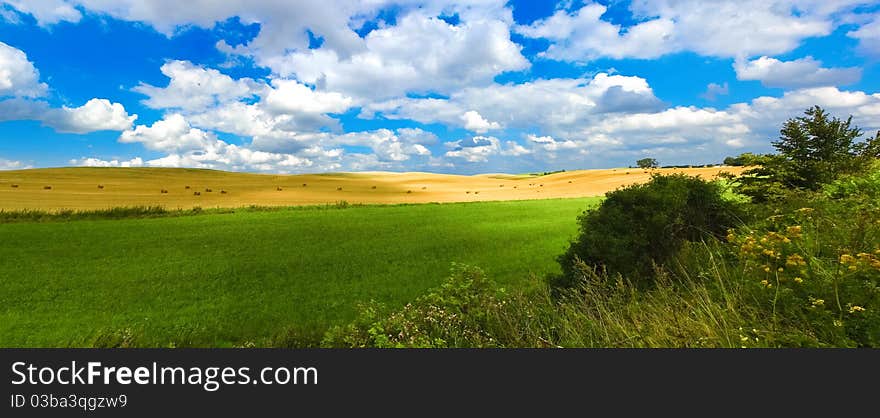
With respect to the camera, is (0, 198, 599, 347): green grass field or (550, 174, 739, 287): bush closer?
(550, 174, 739, 287): bush

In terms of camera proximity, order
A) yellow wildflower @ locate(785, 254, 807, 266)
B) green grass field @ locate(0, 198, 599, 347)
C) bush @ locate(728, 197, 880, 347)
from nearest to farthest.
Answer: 1. bush @ locate(728, 197, 880, 347)
2. yellow wildflower @ locate(785, 254, 807, 266)
3. green grass field @ locate(0, 198, 599, 347)

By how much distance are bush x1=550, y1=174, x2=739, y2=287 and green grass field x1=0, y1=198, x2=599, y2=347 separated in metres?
2.64

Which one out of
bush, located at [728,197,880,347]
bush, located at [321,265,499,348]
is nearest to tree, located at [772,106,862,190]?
bush, located at [728,197,880,347]

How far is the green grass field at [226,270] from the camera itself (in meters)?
9.09

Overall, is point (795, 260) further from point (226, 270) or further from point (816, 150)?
point (226, 270)

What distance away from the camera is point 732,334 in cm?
448

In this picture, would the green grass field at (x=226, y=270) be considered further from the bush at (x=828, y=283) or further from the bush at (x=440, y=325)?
the bush at (x=828, y=283)

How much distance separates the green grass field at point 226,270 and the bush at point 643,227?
264 cm

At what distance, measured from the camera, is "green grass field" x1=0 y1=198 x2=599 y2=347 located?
9.09 m

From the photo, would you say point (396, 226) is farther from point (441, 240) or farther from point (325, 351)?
point (325, 351)

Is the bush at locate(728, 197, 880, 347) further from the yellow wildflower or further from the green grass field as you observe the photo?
the green grass field

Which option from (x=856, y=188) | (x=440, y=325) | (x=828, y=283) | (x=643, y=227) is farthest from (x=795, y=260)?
(x=856, y=188)

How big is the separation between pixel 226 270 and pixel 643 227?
12285 mm

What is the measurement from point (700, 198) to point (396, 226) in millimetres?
14874
